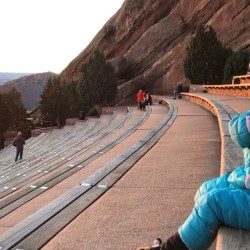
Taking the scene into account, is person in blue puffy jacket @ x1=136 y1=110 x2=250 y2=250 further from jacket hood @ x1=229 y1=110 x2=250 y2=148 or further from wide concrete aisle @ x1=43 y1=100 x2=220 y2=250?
wide concrete aisle @ x1=43 y1=100 x2=220 y2=250

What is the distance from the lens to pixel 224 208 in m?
2.84

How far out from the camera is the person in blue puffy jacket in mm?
2844

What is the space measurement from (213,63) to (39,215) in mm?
34111

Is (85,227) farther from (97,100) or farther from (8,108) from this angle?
(8,108)

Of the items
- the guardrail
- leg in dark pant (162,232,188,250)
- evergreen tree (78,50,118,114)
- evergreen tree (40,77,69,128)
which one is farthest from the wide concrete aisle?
evergreen tree (40,77,69,128)

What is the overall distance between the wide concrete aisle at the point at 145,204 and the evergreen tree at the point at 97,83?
3780cm

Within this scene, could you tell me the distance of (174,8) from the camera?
5672 centimetres

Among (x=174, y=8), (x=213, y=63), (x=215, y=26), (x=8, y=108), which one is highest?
(x=174, y=8)

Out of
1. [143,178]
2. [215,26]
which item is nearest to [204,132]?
[143,178]

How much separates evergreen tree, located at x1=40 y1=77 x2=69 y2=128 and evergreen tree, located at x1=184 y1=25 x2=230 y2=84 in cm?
2086

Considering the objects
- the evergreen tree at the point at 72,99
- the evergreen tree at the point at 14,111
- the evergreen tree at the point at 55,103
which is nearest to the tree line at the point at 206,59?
the evergreen tree at the point at 72,99

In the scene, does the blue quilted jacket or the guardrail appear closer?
the blue quilted jacket

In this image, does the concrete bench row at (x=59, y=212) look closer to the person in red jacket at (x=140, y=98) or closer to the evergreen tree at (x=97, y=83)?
the person in red jacket at (x=140, y=98)

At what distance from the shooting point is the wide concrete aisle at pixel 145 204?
358 cm
